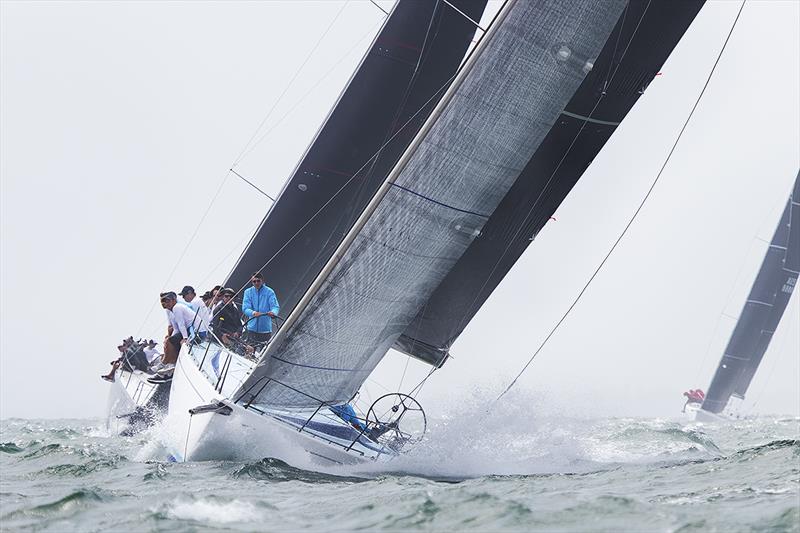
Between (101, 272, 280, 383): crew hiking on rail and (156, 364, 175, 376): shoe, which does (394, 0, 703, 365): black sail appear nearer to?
(101, 272, 280, 383): crew hiking on rail

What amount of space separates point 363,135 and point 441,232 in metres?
4.34

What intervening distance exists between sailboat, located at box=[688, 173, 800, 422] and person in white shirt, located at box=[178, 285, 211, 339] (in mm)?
25332

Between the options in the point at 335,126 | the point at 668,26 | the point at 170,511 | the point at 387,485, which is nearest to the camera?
the point at 170,511

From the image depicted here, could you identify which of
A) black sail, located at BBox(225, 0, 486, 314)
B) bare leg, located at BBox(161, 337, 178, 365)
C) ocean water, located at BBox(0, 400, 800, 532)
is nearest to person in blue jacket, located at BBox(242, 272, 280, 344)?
bare leg, located at BBox(161, 337, 178, 365)

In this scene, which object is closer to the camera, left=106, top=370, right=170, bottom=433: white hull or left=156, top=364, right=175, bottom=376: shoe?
left=156, top=364, right=175, bottom=376: shoe

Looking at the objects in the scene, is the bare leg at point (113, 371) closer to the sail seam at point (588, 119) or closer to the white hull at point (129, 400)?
the white hull at point (129, 400)

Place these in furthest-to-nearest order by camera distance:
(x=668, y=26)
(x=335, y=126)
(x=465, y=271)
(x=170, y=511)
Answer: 1. (x=335, y=126)
2. (x=465, y=271)
3. (x=668, y=26)
4. (x=170, y=511)

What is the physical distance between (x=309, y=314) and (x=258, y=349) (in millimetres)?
2520

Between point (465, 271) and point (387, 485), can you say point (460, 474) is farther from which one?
point (465, 271)

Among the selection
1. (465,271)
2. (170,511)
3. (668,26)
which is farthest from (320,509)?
(668,26)

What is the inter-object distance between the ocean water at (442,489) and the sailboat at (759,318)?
24.7m

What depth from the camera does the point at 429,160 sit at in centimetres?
834

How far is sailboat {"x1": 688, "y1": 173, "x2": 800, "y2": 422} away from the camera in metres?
33.2

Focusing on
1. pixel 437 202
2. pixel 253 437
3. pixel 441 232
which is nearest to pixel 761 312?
pixel 441 232
